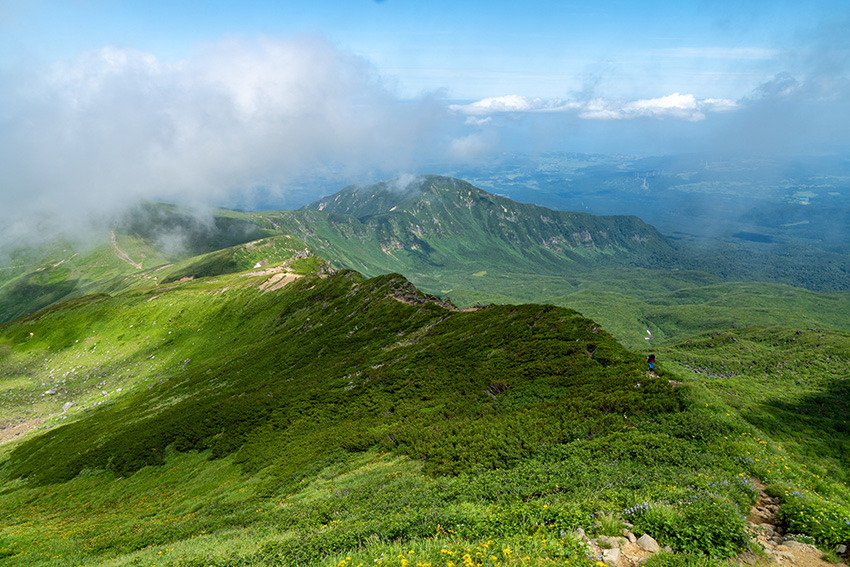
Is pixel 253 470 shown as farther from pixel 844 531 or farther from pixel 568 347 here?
pixel 844 531

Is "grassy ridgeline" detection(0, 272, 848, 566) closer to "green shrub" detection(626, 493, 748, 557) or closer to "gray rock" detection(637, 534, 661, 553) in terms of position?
"green shrub" detection(626, 493, 748, 557)

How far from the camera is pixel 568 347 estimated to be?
45719mm

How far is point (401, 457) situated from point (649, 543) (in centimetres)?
2258

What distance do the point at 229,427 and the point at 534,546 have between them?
60.8 meters

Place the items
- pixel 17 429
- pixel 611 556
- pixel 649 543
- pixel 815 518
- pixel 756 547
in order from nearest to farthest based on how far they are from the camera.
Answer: pixel 611 556, pixel 756 547, pixel 649 543, pixel 815 518, pixel 17 429

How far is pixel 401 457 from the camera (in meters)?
33.0

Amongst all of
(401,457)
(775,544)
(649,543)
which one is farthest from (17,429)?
(775,544)

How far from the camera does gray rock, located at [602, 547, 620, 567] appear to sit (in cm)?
1302

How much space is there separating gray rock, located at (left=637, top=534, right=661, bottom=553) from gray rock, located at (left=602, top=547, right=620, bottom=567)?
3.87ft

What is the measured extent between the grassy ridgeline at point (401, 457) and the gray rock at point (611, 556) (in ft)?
3.85

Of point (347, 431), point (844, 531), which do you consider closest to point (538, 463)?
point (844, 531)

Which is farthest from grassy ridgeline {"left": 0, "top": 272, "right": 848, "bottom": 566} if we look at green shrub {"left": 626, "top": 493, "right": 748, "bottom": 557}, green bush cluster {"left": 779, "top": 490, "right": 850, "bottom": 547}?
green bush cluster {"left": 779, "top": 490, "right": 850, "bottom": 547}

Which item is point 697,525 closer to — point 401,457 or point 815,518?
point 815,518

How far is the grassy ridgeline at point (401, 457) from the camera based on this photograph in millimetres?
17312
